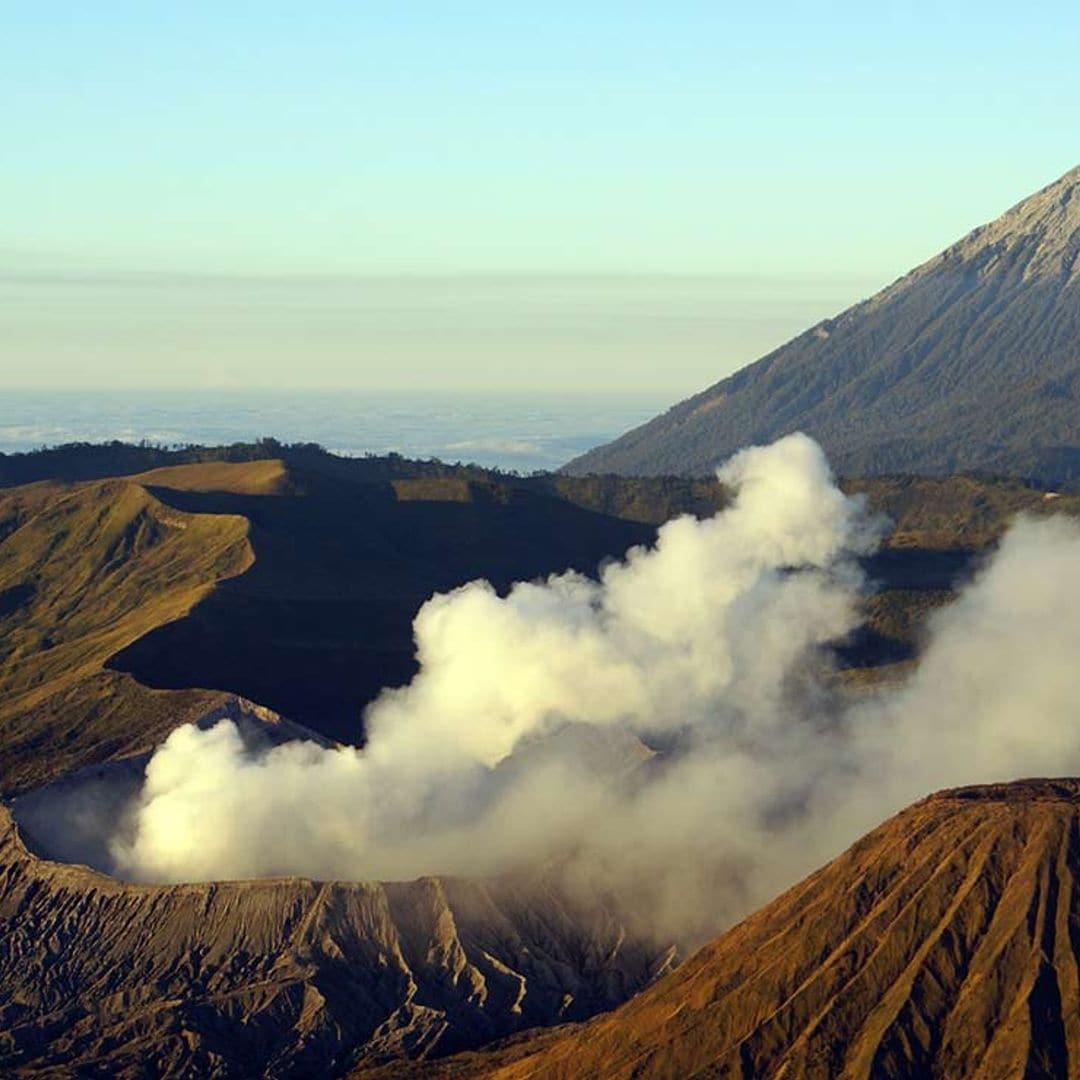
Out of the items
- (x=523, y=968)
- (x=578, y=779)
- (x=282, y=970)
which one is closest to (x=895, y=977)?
(x=523, y=968)

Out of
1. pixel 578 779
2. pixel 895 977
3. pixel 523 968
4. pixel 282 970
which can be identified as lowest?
pixel 523 968

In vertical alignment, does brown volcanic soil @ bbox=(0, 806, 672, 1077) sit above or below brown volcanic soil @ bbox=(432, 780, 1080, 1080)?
below

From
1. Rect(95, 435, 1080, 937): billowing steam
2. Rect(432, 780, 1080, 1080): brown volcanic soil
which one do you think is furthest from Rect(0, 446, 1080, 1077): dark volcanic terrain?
Rect(95, 435, 1080, 937): billowing steam

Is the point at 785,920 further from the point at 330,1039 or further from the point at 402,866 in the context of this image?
the point at 402,866

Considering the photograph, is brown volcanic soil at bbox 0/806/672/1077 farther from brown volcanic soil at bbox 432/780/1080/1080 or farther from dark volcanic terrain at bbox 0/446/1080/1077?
brown volcanic soil at bbox 432/780/1080/1080

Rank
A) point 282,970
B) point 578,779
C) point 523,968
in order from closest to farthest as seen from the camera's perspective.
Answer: point 282,970
point 523,968
point 578,779

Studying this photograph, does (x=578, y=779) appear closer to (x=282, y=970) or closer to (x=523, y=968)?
(x=523, y=968)

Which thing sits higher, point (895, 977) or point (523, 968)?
point (895, 977)

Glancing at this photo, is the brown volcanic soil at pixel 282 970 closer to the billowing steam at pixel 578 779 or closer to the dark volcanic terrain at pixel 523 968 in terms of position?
the dark volcanic terrain at pixel 523 968
